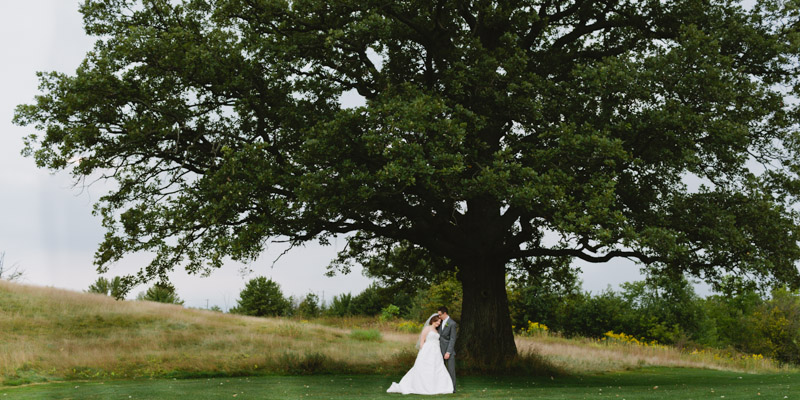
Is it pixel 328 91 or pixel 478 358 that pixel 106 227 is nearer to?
pixel 328 91

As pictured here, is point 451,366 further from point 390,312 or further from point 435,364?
point 390,312

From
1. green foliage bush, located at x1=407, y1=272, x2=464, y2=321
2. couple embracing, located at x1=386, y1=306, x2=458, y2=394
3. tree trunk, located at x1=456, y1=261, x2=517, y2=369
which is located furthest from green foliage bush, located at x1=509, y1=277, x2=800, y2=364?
couple embracing, located at x1=386, y1=306, x2=458, y2=394

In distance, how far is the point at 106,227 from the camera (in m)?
18.0

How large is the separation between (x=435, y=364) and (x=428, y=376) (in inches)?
13.1

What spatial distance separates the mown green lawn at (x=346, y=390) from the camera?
1320 centimetres

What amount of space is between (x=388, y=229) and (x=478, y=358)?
5.28m

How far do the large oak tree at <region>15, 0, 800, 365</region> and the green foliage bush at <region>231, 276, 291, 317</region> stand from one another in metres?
23.7

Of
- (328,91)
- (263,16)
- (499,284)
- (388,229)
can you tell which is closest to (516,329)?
(499,284)

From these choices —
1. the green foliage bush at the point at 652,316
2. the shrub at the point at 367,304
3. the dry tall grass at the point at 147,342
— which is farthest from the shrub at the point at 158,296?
the green foliage bush at the point at 652,316

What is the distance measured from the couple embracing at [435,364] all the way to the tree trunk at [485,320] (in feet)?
18.4

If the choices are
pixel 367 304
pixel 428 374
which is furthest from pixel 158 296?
pixel 428 374

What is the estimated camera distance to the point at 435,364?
14664mm

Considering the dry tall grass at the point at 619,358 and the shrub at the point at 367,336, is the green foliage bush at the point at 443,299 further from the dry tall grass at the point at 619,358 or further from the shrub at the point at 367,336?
the shrub at the point at 367,336

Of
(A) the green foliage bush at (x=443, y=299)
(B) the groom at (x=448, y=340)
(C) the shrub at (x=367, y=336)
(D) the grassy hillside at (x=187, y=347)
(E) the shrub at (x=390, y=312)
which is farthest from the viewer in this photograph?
(E) the shrub at (x=390, y=312)
